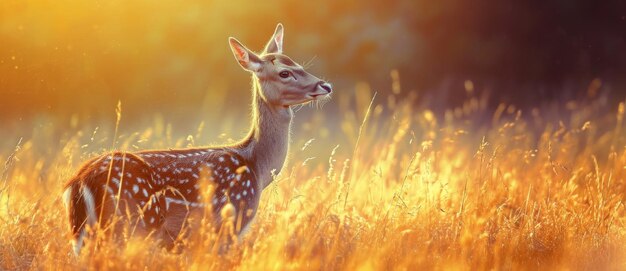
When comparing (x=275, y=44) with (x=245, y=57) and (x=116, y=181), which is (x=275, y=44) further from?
(x=116, y=181)

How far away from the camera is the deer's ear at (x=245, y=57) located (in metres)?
6.80

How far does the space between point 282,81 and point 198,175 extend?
3.96 feet

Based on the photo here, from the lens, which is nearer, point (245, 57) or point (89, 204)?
point (89, 204)

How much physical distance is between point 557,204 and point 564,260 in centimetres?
81

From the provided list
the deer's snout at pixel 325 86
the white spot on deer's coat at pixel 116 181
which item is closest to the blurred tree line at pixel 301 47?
the deer's snout at pixel 325 86

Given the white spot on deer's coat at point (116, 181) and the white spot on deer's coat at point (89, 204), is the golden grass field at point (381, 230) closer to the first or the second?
the white spot on deer's coat at point (89, 204)

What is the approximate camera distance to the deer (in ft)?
18.3

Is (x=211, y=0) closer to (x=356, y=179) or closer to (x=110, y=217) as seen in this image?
(x=356, y=179)

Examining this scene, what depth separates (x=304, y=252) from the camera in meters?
5.57

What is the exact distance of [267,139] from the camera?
276 inches

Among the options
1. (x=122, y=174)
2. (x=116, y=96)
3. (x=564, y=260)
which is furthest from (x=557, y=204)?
(x=116, y=96)

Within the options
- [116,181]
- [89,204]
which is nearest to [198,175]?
[116,181]

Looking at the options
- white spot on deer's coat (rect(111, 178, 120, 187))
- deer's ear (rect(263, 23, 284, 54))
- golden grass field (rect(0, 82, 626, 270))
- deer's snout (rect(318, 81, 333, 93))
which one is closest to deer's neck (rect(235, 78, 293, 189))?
golden grass field (rect(0, 82, 626, 270))

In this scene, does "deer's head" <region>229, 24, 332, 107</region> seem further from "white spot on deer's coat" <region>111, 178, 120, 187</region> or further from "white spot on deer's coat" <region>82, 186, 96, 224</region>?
"white spot on deer's coat" <region>82, 186, 96, 224</region>
